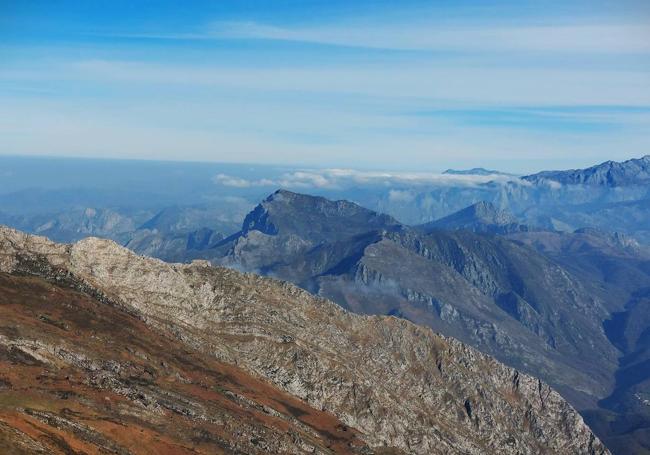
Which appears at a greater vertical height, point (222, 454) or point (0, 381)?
point (0, 381)

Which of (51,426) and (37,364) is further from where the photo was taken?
(37,364)

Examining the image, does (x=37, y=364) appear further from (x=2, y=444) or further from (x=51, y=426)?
(x=2, y=444)

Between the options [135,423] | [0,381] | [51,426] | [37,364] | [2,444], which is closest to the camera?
[2,444]

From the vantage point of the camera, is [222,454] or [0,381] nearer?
[0,381]

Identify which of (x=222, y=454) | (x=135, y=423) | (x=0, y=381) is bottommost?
(x=222, y=454)

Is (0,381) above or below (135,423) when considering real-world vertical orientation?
above

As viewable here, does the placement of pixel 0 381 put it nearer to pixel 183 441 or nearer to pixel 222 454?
pixel 183 441

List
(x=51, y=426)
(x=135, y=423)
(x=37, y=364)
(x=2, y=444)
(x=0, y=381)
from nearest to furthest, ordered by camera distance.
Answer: (x=2, y=444) < (x=51, y=426) < (x=0, y=381) < (x=135, y=423) < (x=37, y=364)

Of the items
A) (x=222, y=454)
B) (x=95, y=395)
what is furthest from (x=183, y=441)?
(x=95, y=395)

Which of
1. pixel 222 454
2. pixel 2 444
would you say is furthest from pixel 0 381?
pixel 222 454
